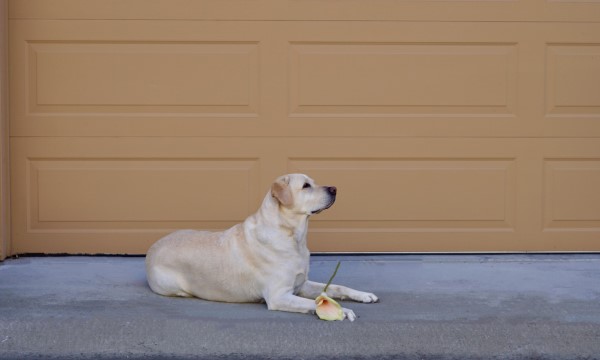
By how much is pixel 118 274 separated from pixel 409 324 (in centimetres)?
206

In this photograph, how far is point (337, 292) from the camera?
5191 millimetres

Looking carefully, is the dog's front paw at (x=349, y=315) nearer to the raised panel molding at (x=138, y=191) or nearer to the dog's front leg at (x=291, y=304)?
the dog's front leg at (x=291, y=304)

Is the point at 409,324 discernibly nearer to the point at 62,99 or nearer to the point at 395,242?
the point at 395,242

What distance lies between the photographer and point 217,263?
206 inches

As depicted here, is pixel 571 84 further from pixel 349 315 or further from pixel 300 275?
pixel 349 315

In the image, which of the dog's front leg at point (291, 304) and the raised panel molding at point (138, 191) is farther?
the raised panel molding at point (138, 191)

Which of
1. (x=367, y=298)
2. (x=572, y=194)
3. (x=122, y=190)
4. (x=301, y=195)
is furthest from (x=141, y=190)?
(x=572, y=194)

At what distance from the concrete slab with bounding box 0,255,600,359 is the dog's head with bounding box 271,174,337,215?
54cm

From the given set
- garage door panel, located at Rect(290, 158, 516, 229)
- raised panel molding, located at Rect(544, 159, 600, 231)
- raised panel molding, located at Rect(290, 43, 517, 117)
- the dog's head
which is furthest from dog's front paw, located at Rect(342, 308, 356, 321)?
raised panel molding, located at Rect(544, 159, 600, 231)

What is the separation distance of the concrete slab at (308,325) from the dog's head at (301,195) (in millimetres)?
538

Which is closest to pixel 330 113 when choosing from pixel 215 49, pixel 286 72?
pixel 286 72

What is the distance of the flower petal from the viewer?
15.2 ft

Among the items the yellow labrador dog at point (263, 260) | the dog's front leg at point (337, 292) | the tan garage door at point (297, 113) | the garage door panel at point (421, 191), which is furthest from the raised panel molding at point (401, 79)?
the dog's front leg at point (337, 292)

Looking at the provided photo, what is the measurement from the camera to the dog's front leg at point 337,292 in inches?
202
